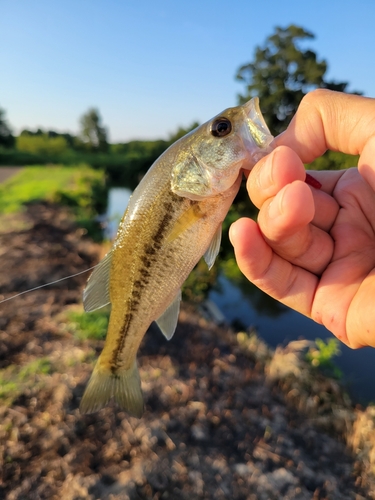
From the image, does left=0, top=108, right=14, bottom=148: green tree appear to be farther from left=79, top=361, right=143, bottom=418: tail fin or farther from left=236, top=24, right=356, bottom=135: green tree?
left=79, top=361, right=143, bottom=418: tail fin

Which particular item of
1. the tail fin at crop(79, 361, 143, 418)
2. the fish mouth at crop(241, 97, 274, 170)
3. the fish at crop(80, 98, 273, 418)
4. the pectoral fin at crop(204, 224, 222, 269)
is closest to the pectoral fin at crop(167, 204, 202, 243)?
the fish at crop(80, 98, 273, 418)

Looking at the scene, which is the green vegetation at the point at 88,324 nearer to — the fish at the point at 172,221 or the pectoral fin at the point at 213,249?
the fish at the point at 172,221

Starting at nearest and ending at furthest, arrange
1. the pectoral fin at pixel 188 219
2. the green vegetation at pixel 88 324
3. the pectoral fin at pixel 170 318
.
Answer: the pectoral fin at pixel 188 219 → the pectoral fin at pixel 170 318 → the green vegetation at pixel 88 324

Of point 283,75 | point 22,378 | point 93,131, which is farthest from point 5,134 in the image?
point 22,378

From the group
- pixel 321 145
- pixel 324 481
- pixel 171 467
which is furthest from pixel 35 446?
pixel 321 145

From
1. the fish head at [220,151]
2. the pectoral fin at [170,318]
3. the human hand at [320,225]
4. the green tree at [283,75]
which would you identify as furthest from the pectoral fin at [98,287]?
the green tree at [283,75]

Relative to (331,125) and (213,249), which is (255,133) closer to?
(331,125)

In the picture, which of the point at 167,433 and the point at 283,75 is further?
the point at 283,75
